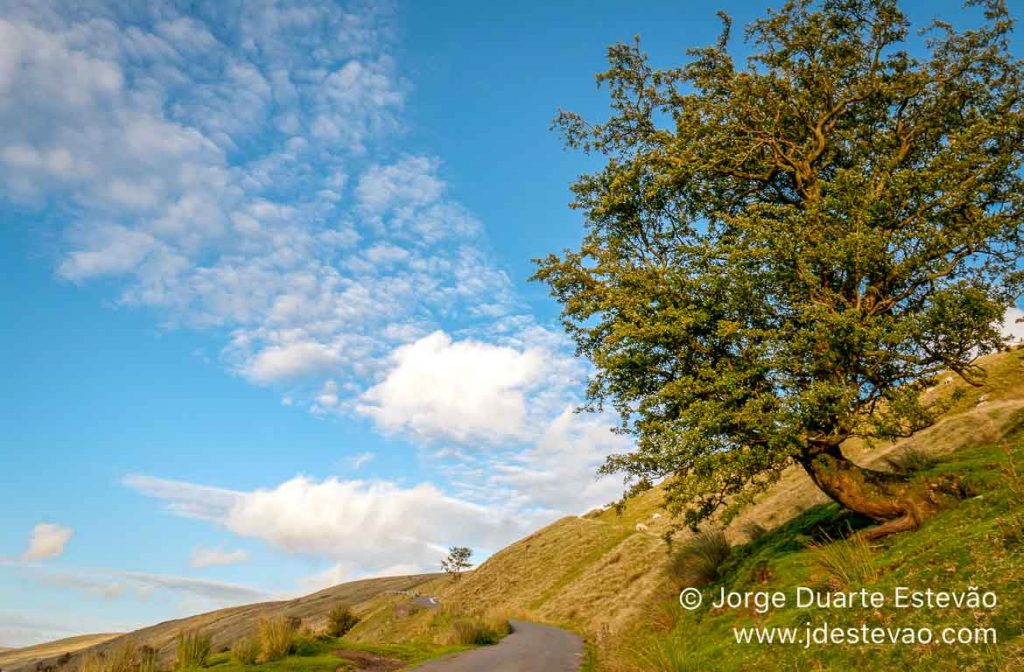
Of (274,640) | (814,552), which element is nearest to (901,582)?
(814,552)

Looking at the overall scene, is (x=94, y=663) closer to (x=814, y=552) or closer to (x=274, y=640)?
(x=274, y=640)

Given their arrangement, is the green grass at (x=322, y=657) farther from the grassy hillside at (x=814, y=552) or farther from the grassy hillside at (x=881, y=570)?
the grassy hillside at (x=814, y=552)

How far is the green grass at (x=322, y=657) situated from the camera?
15.9m

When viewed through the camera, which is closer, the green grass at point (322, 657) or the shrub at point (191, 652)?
the green grass at point (322, 657)

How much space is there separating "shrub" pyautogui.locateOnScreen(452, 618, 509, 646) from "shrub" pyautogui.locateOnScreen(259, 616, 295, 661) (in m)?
9.94

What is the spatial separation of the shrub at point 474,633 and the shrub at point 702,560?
10192 millimetres

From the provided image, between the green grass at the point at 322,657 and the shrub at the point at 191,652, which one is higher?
the shrub at the point at 191,652

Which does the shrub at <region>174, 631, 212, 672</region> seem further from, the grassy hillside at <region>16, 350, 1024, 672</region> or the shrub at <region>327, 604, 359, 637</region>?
the shrub at <region>327, 604, 359, 637</region>

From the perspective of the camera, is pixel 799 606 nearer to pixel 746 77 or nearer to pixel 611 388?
pixel 611 388

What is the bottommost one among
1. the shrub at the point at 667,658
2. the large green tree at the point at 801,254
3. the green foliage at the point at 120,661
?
the shrub at the point at 667,658

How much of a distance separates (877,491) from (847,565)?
327 centimetres

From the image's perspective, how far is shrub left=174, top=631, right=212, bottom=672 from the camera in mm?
16469

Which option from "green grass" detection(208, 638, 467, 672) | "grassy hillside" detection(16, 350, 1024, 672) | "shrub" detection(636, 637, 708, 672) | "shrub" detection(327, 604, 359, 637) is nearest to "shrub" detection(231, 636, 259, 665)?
"green grass" detection(208, 638, 467, 672)

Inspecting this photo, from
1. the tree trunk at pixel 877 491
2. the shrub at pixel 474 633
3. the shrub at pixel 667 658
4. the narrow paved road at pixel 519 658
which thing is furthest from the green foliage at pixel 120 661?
the tree trunk at pixel 877 491
